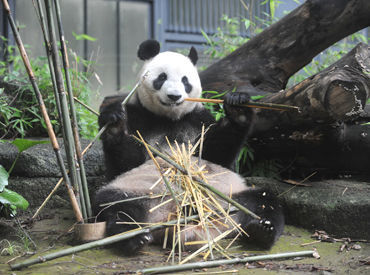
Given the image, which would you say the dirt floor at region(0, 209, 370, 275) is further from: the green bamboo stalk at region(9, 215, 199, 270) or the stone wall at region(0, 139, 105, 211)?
the stone wall at region(0, 139, 105, 211)

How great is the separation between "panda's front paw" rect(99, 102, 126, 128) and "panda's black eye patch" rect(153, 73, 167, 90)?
0.30 meters

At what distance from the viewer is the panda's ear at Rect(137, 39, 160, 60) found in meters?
3.05

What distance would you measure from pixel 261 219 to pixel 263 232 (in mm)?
74

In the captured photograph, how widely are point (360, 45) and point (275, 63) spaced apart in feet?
3.43

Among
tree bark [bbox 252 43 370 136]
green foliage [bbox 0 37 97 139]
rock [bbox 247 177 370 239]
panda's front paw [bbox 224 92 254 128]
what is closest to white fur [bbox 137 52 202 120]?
panda's front paw [bbox 224 92 254 128]

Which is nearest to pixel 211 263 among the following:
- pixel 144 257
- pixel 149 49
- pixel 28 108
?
pixel 144 257

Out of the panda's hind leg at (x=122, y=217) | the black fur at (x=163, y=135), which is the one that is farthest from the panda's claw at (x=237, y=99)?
the panda's hind leg at (x=122, y=217)

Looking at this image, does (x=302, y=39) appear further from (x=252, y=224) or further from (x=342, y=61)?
(x=252, y=224)

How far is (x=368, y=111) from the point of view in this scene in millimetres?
3109

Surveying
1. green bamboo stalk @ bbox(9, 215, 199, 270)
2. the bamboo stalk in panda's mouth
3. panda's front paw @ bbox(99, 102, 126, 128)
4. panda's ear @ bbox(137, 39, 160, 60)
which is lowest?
green bamboo stalk @ bbox(9, 215, 199, 270)

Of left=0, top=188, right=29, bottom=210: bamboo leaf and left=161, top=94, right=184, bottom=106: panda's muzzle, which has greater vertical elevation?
left=161, top=94, right=184, bottom=106: panda's muzzle

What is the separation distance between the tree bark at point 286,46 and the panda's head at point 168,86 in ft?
2.33

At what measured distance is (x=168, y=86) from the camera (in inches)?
110

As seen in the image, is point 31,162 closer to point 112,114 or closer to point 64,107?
point 112,114
